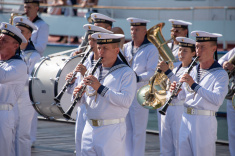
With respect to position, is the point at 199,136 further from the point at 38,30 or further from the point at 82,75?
the point at 38,30

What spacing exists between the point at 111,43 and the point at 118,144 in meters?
1.12

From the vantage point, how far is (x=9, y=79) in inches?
247

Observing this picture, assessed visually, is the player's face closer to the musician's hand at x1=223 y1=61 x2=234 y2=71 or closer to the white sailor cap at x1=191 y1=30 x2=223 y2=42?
the white sailor cap at x1=191 y1=30 x2=223 y2=42

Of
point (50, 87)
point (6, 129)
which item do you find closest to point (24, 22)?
point (50, 87)

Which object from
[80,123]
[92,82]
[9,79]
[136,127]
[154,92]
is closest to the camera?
[92,82]

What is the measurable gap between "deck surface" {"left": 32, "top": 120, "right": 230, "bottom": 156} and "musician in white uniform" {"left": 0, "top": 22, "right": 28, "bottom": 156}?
220cm

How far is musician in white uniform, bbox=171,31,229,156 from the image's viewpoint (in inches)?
239

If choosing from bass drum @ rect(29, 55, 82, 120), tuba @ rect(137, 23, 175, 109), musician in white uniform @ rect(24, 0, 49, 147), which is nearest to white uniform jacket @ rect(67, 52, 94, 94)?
bass drum @ rect(29, 55, 82, 120)

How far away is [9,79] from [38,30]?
3183 millimetres

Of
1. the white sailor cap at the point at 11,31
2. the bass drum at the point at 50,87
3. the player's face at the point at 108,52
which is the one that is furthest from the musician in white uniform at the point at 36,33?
the player's face at the point at 108,52

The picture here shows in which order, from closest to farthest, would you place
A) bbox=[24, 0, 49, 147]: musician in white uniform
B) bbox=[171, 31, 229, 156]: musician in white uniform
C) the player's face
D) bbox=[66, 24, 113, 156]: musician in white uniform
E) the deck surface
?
1. the player's face
2. bbox=[171, 31, 229, 156]: musician in white uniform
3. bbox=[66, 24, 113, 156]: musician in white uniform
4. the deck surface
5. bbox=[24, 0, 49, 147]: musician in white uniform

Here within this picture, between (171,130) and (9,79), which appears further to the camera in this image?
(171,130)

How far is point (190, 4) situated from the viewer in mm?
15805

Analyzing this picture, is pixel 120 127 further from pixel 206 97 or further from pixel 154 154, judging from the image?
pixel 154 154
